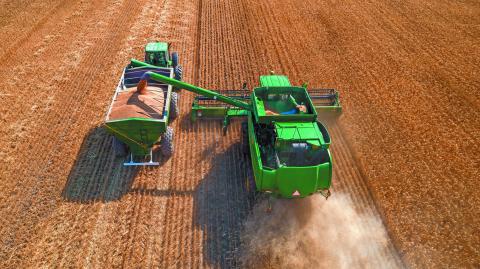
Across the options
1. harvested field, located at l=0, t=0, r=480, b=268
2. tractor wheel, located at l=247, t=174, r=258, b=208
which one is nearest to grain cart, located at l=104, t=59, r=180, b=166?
harvested field, located at l=0, t=0, r=480, b=268

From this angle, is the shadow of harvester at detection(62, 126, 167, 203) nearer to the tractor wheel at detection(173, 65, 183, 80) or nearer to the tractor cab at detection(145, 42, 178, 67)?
the tractor cab at detection(145, 42, 178, 67)

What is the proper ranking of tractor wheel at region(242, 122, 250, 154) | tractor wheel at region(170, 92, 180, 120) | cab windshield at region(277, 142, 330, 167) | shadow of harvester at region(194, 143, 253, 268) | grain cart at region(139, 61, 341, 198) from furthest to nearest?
tractor wheel at region(170, 92, 180, 120) < tractor wheel at region(242, 122, 250, 154) < cab windshield at region(277, 142, 330, 167) < shadow of harvester at region(194, 143, 253, 268) < grain cart at region(139, 61, 341, 198)

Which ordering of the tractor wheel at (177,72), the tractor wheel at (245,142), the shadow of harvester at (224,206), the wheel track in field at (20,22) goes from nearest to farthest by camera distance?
the shadow of harvester at (224,206)
the tractor wheel at (245,142)
the tractor wheel at (177,72)
the wheel track in field at (20,22)

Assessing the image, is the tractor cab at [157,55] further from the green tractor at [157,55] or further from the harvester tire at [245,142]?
the harvester tire at [245,142]

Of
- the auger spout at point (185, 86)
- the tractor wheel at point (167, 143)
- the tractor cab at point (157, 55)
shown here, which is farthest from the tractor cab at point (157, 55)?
the tractor wheel at point (167, 143)

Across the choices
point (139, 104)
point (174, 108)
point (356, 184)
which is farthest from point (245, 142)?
point (356, 184)
